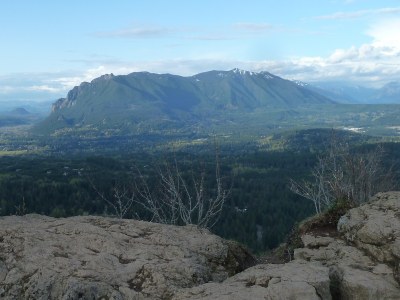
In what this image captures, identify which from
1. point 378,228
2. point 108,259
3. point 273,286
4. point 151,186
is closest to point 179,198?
point 108,259

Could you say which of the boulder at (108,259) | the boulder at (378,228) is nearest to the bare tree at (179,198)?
the boulder at (108,259)

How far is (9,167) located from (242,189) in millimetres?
87489

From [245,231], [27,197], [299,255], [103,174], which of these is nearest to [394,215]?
[299,255]

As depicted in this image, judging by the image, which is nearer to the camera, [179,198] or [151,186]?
[179,198]

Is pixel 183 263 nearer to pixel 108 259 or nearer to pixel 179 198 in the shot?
pixel 108 259

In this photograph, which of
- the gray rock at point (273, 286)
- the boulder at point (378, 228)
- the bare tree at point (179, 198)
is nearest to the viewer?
the gray rock at point (273, 286)

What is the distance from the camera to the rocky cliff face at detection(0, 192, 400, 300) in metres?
10.1

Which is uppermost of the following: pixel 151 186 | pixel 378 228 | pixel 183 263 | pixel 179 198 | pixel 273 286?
pixel 378 228

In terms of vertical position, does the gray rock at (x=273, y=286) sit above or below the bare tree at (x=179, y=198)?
above

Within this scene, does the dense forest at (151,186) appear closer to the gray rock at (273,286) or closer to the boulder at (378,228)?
the boulder at (378,228)

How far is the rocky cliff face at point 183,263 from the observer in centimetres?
1013

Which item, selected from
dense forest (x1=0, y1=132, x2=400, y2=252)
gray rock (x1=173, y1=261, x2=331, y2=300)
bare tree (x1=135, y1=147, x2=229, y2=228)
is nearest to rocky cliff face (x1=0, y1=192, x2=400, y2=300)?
gray rock (x1=173, y1=261, x2=331, y2=300)

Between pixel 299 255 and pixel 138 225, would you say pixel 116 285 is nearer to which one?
pixel 138 225

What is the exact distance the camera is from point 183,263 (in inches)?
471
